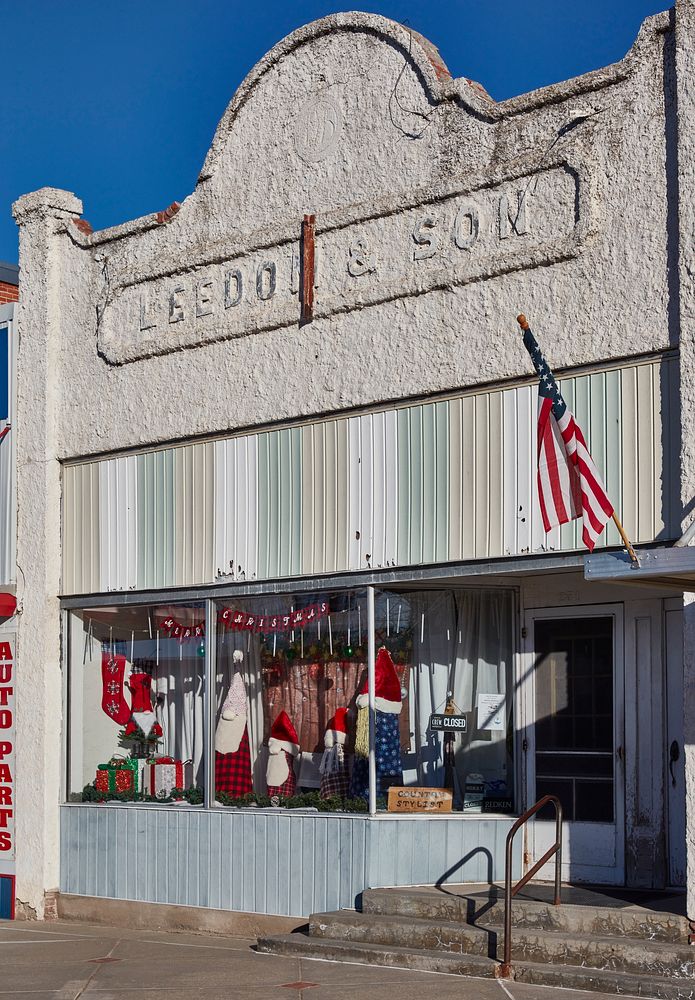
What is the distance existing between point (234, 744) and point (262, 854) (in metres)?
1.15

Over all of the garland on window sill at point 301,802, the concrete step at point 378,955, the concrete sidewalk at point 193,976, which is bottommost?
the concrete sidewalk at point 193,976

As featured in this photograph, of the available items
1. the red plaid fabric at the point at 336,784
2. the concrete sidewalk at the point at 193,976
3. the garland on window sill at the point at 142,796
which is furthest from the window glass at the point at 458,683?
the garland on window sill at the point at 142,796

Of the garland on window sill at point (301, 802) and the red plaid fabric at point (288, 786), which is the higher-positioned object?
the red plaid fabric at point (288, 786)

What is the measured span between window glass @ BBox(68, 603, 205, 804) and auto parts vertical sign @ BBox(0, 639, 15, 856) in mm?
717

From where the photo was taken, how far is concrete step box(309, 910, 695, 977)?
9461mm

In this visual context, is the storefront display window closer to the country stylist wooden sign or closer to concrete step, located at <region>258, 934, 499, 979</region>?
the country stylist wooden sign

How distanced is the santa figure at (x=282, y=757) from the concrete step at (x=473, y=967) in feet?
5.09

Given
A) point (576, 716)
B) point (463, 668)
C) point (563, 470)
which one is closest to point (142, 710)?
point (463, 668)

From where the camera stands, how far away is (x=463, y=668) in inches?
490

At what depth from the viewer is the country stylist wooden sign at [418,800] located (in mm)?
12039

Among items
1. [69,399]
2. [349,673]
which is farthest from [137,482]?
[349,673]

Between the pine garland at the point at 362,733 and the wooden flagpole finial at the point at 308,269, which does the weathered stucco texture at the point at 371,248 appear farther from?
the pine garland at the point at 362,733

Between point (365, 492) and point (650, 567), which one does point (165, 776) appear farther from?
point (650, 567)

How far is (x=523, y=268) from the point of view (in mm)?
11242
